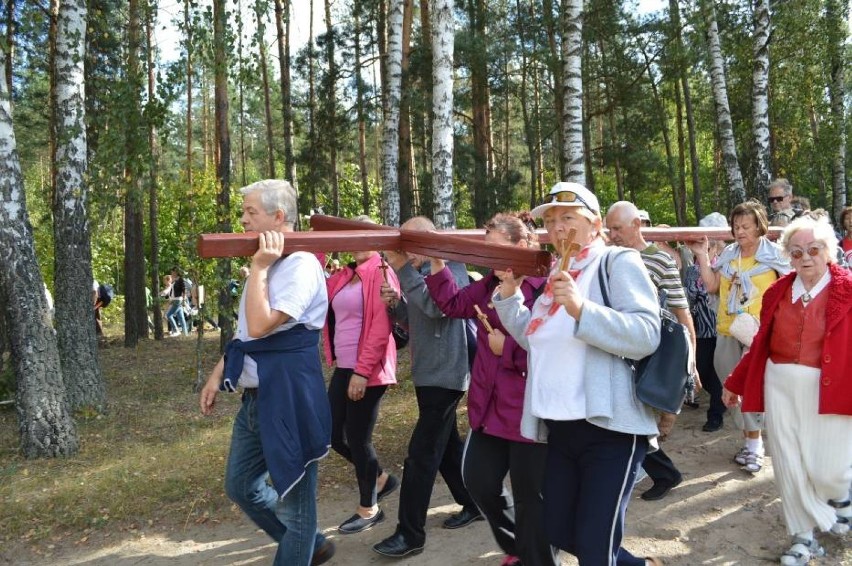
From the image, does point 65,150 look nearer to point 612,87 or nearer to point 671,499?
point 671,499

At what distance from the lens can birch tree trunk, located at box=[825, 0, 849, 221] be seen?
18.3m

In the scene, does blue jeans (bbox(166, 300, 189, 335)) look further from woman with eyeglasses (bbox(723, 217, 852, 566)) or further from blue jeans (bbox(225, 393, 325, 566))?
woman with eyeglasses (bbox(723, 217, 852, 566))

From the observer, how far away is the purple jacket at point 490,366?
340 cm

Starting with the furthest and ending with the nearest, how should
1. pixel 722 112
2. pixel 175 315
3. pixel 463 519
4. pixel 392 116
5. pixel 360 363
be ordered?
1. pixel 175 315
2. pixel 722 112
3. pixel 392 116
4. pixel 463 519
5. pixel 360 363

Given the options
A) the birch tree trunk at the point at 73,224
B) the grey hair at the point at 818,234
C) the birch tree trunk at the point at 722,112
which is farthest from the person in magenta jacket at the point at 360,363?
the birch tree trunk at the point at 722,112

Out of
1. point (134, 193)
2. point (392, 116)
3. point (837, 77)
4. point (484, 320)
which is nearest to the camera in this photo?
point (484, 320)

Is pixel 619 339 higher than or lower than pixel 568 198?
lower

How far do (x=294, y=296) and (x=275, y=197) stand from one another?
1.52ft

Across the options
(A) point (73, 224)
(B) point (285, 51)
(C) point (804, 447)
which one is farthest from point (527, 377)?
(B) point (285, 51)

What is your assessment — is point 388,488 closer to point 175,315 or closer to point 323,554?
point 323,554

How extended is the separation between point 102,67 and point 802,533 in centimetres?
1632

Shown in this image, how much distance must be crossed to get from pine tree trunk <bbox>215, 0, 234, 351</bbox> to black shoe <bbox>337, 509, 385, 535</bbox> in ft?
18.5

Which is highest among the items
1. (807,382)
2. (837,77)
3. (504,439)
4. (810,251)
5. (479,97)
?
(479,97)

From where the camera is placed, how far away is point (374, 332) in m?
4.48
